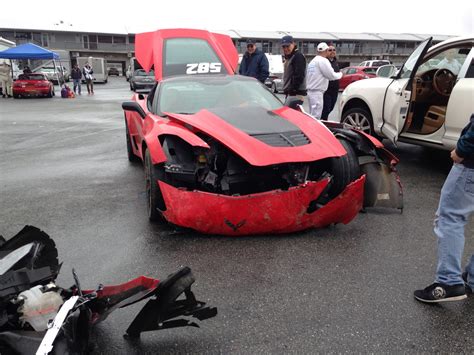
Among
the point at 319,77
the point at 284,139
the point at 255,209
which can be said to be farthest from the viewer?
the point at 319,77

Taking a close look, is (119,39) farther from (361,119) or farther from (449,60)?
(449,60)

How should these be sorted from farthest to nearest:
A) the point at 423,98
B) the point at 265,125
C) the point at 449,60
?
the point at 423,98 < the point at 449,60 < the point at 265,125

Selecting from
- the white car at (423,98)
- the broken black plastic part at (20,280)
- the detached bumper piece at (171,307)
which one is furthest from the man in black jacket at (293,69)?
the broken black plastic part at (20,280)

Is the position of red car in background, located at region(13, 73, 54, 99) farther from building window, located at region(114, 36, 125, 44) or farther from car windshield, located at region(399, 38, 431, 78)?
building window, located at region(114, 36, 125, 44)

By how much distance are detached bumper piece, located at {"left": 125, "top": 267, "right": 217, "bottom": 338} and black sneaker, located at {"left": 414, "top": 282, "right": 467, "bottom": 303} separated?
137cm

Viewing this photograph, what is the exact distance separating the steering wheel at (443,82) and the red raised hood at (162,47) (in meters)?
3.13

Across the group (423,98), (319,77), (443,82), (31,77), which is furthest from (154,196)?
(31,77)

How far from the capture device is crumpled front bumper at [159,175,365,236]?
3150 millimetres

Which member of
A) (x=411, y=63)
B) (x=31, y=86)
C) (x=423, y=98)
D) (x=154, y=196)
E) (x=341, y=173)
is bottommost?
(x=31, y=86)

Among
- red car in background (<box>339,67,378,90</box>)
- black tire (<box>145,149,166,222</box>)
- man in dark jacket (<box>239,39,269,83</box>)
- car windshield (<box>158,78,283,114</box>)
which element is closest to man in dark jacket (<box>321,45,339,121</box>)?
man in dark jacket (<box>239,39,269,83</box>)

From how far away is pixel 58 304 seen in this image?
1922 mm

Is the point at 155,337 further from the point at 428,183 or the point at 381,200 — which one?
the point at 428,183

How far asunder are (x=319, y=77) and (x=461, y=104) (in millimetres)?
2578

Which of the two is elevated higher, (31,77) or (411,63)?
(411,63)
